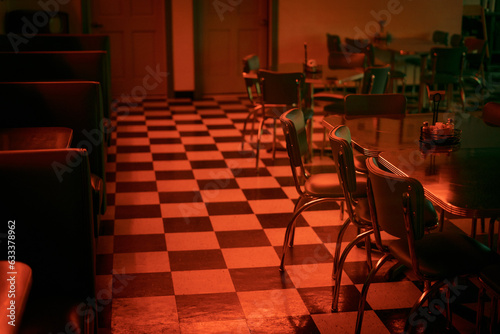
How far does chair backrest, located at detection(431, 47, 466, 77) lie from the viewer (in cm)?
734

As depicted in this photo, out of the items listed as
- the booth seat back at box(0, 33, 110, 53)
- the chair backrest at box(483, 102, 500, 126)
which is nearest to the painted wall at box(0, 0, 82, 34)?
the booth seat back at box(0, 33, 110, 53)

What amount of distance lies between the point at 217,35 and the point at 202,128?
238 centimetres

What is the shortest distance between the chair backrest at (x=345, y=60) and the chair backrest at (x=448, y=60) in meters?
1.11

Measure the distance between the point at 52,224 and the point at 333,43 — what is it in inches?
271

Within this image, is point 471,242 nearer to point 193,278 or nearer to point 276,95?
point 193,278

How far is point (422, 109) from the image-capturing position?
8.07 meters

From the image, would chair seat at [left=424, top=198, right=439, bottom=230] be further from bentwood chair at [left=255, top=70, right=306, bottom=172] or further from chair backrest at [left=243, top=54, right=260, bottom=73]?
chair backrest at [left=243, top=54, right=260, bottom=73]

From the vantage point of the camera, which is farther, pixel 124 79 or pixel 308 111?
pixel 124 79

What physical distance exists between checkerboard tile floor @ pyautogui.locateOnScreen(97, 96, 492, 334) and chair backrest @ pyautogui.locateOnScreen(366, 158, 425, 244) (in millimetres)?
666

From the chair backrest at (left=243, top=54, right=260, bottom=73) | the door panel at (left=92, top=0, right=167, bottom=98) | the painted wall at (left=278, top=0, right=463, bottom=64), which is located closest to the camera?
the chair backrest at (left=243, top=54, right=260, bottom=73)

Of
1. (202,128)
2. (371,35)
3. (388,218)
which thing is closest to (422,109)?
(371,35)

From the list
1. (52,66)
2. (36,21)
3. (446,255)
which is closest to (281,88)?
(52,66)

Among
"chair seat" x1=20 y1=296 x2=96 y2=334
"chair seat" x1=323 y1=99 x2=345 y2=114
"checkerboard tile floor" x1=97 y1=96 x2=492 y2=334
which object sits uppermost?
"chair seat" x1=323 y1=99 x2=345 y2=114

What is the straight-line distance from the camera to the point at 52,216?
7.84ft
